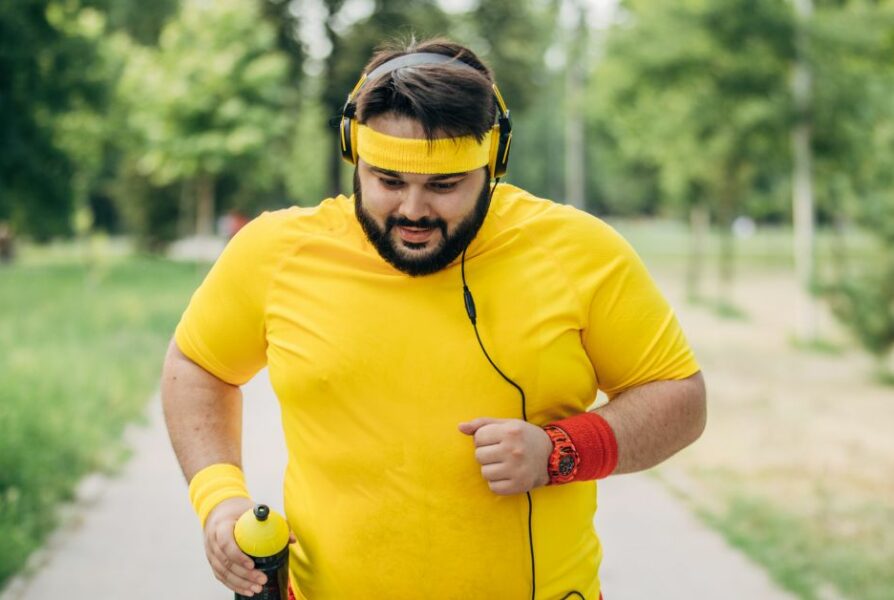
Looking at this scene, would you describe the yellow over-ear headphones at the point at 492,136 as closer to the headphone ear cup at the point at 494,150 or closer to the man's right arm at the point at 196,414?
the headphone ear cup at the point at 494,150

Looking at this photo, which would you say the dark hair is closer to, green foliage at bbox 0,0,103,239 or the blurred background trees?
the blurred background trees

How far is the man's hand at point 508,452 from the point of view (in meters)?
2.03

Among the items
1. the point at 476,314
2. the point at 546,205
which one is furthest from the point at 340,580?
the point at 546,205

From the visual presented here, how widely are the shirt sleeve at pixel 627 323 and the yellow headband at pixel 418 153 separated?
13.0 inches

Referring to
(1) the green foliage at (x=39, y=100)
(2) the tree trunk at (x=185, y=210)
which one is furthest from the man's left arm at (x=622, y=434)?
(2) the tree trunk at (x=185, y=210)

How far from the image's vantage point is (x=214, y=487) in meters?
2.31

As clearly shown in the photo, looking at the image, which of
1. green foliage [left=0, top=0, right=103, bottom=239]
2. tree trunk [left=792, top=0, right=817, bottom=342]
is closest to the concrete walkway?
tree trunk [left=792, top=0, right=817, bottom=342]

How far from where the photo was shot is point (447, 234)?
2.14 metres

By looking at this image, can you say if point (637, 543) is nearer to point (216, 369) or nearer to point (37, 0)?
point (216, 369)

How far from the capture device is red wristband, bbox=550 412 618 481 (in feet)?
6.98

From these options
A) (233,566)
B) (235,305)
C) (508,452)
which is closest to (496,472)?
(508,452)

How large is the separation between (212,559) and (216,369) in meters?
0.44

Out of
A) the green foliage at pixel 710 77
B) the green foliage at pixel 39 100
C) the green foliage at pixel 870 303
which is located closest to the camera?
the green foliage at pixel 870 303

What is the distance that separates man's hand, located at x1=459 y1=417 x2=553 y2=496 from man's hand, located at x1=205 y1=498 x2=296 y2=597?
0.52m
